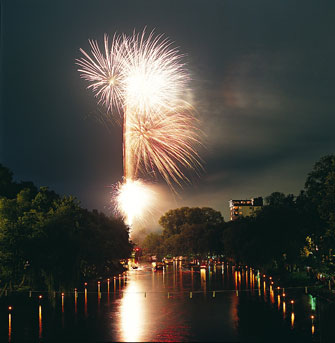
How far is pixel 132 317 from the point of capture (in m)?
33.7

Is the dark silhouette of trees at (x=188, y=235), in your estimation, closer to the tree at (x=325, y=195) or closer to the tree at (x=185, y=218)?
the tree at (x=185, y=218)

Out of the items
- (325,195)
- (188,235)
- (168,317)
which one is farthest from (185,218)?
(168,317)

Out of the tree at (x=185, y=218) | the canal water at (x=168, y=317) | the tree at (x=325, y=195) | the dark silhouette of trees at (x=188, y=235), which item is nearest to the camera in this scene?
the canal water at (x=168, y=317)

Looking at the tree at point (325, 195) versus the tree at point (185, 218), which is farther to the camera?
the tree at point (185, 218)

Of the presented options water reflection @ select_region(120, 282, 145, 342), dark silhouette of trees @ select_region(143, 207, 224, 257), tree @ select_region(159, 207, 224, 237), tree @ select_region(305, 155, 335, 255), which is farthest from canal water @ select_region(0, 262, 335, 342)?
tree @ select_region(159, 207, 224, 237)

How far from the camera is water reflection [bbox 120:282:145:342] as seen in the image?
27.0m

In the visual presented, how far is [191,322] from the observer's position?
3152cm

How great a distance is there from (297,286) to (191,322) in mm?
27527

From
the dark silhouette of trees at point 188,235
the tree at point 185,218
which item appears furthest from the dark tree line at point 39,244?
the tree at point 185,218

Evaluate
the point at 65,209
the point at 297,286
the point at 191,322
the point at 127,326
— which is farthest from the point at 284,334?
the point at 65,209

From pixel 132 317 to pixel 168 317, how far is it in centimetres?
258

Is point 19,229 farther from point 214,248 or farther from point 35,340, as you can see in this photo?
point 214,248

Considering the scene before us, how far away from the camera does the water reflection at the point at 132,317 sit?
88.4ft

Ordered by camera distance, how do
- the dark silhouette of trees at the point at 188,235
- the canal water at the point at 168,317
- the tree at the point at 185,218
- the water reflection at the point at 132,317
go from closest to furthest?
the water reflection at the point at 132,317
the canal water at the point at 168,317
the dark silhouette of trees at the point at 188,235
the tree at the point at 185,218
